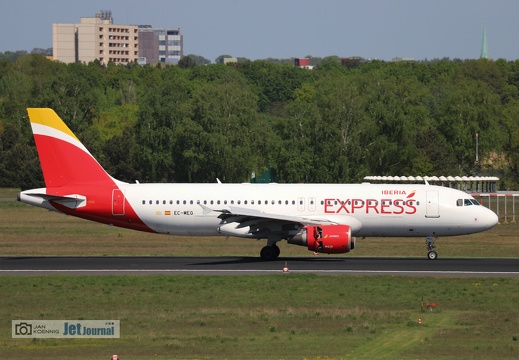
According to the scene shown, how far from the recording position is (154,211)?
51781 mm

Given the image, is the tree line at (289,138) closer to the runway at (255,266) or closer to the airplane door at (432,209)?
the airplane door at (432,209)

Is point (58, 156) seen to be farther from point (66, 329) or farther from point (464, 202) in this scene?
point (66, 329)

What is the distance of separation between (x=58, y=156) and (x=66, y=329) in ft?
68.5

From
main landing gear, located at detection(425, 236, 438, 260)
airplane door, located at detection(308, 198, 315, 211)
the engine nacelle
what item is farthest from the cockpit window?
airplane door, located at detection(308, 198, 315, 211)

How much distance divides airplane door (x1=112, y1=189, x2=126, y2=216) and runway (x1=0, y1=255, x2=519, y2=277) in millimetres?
2378

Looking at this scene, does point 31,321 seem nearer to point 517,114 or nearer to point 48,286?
point 48,286

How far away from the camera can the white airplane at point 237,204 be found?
51.1 metres

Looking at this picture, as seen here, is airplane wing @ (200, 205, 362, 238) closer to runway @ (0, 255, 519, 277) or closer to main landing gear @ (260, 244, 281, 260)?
main landing gear @ (260, 244, 281, 260)

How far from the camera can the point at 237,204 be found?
51969mm

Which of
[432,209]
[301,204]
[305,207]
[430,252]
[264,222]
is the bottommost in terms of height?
[430,252]

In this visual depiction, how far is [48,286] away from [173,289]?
5.08 metres

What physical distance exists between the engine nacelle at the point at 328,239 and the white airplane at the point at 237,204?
5.25ft

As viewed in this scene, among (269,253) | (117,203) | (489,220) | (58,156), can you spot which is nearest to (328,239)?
(269,253)

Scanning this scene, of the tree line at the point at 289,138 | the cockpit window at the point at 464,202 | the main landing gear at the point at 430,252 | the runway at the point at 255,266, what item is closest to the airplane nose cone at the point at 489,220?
the cockpit window at the point at 464,202
